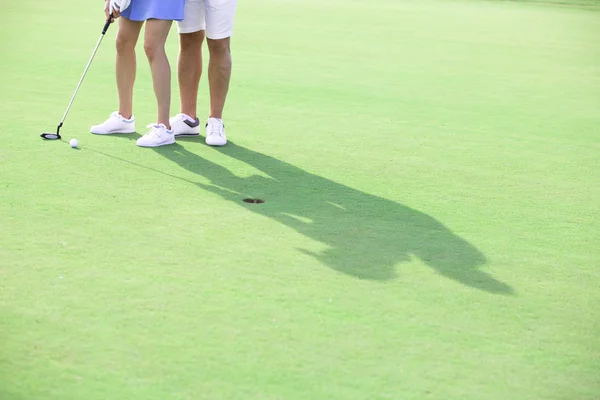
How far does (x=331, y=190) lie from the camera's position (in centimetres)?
487

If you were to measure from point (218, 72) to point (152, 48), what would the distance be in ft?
1.57

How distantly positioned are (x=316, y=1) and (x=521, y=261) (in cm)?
1153

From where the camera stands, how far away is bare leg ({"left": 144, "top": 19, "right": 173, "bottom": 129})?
5.44m

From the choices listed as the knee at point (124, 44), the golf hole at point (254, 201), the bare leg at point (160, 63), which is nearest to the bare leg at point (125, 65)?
the knee at point (124, 44)

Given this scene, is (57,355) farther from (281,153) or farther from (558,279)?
(281,153)

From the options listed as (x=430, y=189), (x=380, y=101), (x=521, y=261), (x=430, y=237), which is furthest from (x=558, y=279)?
(x=380, y=101)

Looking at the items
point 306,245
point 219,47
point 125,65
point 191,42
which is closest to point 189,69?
point 191,42

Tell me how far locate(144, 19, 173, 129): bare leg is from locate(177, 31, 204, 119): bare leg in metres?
0.31

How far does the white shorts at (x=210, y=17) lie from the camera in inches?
217

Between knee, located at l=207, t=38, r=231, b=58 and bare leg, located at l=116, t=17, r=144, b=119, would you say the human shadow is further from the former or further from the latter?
knee, located at l=207, t=38, r=231, b=58

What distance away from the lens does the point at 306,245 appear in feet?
13.1

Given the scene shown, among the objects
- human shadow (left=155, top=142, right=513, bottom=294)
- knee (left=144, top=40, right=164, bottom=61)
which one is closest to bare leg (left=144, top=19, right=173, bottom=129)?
knee (left=144, top=40, right=164, bottom=61)

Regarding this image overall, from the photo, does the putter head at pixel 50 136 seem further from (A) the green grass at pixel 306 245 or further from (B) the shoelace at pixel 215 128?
(B) the shoelace at pixel 215 128

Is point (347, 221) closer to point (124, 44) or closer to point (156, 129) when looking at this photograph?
point (156, 129)
